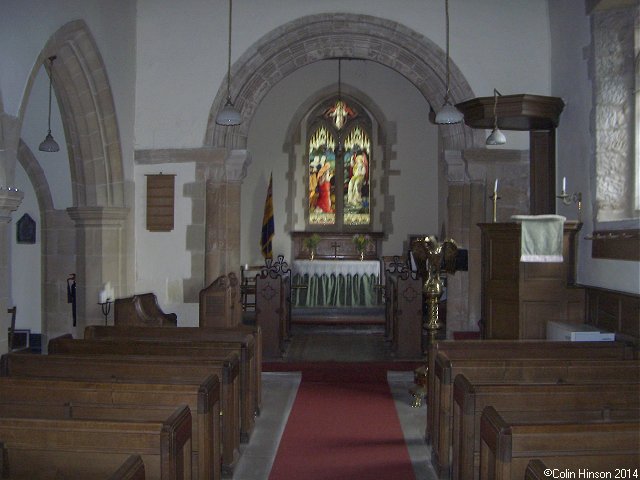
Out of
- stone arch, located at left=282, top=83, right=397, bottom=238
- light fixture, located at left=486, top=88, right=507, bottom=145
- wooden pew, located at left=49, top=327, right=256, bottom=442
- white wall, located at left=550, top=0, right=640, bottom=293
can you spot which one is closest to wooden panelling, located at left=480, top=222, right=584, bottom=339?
white wall, located at left=550, top=0, right=640, bottom=293

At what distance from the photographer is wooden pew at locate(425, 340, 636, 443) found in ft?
14.4

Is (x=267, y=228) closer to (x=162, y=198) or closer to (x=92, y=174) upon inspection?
(x=162, y=198)

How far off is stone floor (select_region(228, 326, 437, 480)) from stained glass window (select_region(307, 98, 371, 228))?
4377 mm

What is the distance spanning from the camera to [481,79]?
809cm

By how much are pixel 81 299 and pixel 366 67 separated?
303 inches

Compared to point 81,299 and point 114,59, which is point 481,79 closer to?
point 114,59

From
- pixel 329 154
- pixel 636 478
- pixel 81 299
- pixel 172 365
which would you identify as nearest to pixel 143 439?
pixel 172 365

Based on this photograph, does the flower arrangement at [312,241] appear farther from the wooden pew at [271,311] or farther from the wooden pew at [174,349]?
the wooden pew at [174,349]

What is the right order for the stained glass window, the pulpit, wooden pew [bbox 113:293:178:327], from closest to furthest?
1. wooden pew [bbox 113:293:178:327]
2. the pulpit
3. the stained glass window

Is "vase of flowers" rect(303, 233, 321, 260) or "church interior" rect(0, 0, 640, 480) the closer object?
"church interior" rect(0, 0, 640, 480)

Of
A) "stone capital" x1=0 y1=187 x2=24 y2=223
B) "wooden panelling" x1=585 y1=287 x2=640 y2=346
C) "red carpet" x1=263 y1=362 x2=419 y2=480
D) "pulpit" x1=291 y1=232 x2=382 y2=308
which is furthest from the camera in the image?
"pulpit" x1=291 y1=232 x2=382 y2=308

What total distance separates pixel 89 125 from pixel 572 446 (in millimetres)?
6671

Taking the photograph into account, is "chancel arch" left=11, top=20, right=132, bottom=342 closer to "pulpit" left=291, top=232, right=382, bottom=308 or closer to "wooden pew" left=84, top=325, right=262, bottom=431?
"wooden pew" left=84, top=325, right=262, bottom=431

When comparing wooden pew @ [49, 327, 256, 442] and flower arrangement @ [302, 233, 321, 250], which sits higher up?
flower arrangement @ [302, 233, 321, 250]
